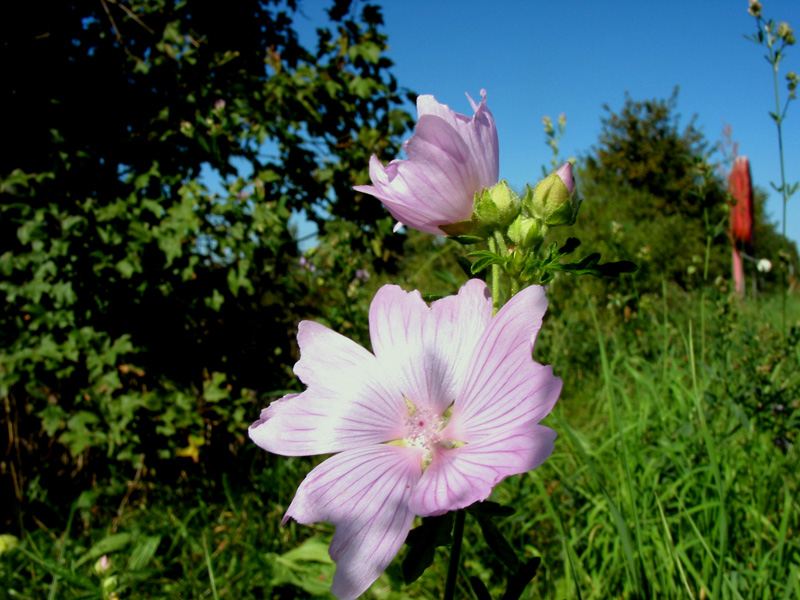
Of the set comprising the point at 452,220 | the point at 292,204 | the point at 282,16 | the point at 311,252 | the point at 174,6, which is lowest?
the point at 452,220

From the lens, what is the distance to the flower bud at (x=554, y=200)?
833mm

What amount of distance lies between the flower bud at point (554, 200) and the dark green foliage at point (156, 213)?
1.92m

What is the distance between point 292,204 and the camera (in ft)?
9.80

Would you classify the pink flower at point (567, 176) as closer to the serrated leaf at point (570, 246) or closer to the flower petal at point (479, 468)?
the serrated leaf at point (570, 246)

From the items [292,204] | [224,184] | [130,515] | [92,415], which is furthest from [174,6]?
[130,515]

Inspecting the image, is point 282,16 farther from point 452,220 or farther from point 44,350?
point 452,220

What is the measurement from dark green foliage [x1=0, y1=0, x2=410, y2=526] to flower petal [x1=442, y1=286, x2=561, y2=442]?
1924mm

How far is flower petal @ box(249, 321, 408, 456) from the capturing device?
0.75 metres

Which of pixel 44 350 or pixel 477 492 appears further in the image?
pixel 44 350

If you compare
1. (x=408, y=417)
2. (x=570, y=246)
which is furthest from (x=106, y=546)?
(x=570, y=246)

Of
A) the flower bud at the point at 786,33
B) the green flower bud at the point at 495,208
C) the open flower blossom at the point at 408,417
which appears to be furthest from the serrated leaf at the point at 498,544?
the flower bud at the point at 786,33

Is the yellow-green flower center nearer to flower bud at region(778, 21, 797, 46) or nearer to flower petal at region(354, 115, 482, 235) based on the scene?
flower petal at region(354, 115, 482, 235)

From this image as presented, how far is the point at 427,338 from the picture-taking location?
80 cm

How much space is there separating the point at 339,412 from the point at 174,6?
9.55 feet
